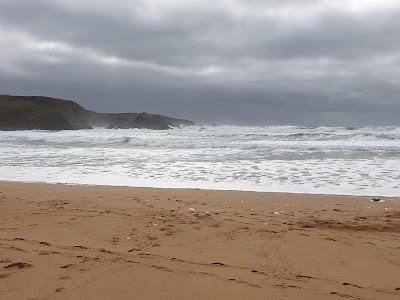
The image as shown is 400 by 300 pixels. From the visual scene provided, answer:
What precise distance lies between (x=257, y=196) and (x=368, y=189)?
8.85ft

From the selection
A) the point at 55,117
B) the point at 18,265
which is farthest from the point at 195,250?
the point at 55,117

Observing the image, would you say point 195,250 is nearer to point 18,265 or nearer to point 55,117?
point 18,265

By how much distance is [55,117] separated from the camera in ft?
189

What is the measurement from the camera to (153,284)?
327 cm

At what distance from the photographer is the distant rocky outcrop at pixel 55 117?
192 feet

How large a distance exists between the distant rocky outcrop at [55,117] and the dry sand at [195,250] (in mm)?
53200

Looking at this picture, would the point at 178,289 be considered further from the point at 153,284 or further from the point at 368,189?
the point at 368,189

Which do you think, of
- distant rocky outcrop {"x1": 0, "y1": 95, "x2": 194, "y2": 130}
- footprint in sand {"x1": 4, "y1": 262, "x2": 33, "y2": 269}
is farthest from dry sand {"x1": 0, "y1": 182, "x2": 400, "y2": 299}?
distant rocky outcrop {"x1": 0, "y1": 95, "x2": 194, "y2": 130}

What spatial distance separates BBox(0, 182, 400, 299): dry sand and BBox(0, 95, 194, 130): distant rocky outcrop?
5320cm

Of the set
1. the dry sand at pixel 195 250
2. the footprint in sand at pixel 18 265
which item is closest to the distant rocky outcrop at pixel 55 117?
the dry sand at pixel 195 250

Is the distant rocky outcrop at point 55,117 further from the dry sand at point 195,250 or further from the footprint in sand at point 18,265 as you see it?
the footprint in sand at point 18,265

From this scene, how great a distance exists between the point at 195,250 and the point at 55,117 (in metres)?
57.4

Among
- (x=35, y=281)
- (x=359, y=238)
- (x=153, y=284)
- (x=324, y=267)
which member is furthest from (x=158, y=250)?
(x=359, y=238)

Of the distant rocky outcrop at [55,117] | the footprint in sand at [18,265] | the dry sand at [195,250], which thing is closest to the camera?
the dry sand at [195,250]
